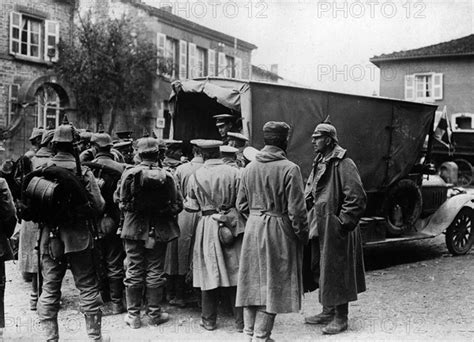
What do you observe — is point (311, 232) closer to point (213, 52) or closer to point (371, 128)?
point (371, 128)

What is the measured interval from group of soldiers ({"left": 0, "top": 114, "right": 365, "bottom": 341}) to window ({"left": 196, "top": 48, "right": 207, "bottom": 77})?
21.1m

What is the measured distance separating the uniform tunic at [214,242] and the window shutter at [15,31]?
1688 centimetres

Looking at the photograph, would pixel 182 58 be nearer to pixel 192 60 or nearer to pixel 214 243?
pixel 192 60

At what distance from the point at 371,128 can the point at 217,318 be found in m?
3.91

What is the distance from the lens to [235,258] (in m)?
5.51

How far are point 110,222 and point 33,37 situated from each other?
56.4 ft

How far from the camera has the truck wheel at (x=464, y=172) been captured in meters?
22.0

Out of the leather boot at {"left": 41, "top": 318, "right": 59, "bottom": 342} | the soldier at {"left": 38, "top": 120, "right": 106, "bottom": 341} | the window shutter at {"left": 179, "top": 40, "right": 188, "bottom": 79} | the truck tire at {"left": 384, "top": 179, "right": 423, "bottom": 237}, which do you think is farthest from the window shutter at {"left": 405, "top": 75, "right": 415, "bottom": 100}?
the leather boot at {"left": 41, "top": 318, "right": 59, "bottom": 342}

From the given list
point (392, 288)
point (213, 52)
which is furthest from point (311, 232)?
point (213, 52)

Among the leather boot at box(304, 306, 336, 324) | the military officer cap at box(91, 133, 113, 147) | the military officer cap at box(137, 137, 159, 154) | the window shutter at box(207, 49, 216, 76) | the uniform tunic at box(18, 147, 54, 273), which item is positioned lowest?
the leather boot at box(304, 306, 336, 324)

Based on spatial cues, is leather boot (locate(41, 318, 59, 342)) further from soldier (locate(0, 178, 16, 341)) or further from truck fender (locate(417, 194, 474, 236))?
truck fender (locate(417, 194, 474, 236))

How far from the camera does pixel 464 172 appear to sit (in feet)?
72.7

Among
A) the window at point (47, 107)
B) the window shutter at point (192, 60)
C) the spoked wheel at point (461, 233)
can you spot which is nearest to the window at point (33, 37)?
the window at point (47, 107)

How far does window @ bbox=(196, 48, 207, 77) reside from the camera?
27234mm
